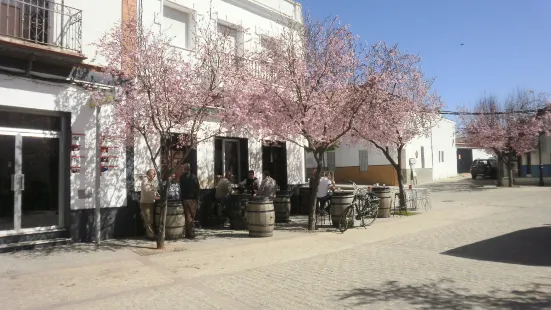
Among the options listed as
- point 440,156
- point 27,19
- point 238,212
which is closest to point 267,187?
point 238,212

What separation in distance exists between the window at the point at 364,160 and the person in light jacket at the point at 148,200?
24866mm

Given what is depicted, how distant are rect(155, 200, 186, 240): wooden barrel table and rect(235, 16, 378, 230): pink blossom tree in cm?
271

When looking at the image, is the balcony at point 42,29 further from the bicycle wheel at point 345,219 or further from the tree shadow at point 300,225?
the bicycle wheel at point 345,219

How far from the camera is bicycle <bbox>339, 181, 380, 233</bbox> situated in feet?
37.8

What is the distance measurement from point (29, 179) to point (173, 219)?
10.6 ft

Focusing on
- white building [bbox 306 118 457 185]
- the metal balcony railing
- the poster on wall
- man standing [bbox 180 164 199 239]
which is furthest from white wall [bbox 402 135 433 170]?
the metal balcony railing

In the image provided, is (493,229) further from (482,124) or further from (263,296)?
(482,124)

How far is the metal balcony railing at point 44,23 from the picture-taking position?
8.98 m

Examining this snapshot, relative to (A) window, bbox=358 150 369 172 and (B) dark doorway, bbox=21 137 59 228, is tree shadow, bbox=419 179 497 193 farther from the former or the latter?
(B) dark doorway, bbox=21 137 59 228

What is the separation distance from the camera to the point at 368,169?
108ft

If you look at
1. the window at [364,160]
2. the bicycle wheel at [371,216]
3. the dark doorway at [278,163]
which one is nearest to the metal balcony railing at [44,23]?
the dark doorway at [278,163]

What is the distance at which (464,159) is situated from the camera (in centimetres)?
4716

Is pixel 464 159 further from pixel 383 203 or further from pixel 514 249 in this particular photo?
pixel 514 249

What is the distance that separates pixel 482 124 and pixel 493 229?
1977 cm
